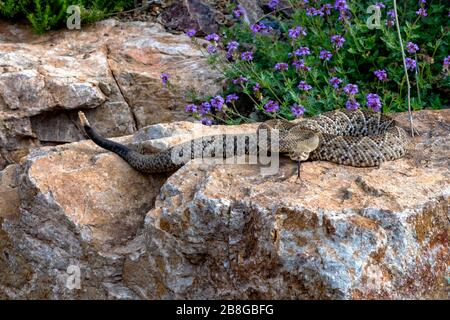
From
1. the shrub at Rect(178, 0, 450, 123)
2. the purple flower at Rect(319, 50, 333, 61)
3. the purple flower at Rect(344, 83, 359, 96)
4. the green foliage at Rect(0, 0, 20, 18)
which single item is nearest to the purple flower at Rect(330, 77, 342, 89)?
the shrub at Rect(178, 0, 450, 123)

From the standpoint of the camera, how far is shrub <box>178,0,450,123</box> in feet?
20.9

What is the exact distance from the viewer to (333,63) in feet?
22.6

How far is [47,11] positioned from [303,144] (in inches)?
161

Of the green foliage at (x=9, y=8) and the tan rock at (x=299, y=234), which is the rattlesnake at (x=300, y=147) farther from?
the green foliage at (x=9, y=8)

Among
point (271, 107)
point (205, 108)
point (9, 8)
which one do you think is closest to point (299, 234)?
point (271, 107)

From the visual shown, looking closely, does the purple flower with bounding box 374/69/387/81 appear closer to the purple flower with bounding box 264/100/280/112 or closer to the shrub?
the shrub

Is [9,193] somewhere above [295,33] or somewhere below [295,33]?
below

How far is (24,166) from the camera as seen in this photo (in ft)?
16.9

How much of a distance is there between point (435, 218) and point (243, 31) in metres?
3.94

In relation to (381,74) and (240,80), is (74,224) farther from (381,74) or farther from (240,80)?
(381,74)

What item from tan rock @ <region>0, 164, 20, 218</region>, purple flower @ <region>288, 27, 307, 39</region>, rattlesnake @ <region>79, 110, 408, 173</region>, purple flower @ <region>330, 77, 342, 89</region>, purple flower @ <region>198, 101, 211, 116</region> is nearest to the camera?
rattlesnake @ <region>79, 110, 408, 173</region>

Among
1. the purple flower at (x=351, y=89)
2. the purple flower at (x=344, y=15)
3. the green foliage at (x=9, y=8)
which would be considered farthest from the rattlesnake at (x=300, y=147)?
the green foliage at (x=9, y=8)

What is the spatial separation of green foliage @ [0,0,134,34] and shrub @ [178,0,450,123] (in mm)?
1520
